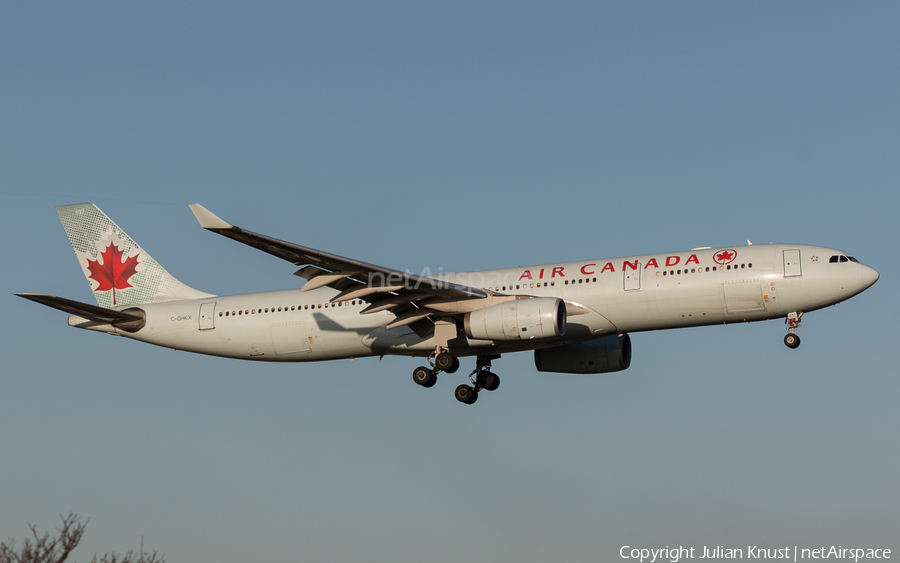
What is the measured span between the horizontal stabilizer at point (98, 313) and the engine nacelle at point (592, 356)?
1646 centimetres

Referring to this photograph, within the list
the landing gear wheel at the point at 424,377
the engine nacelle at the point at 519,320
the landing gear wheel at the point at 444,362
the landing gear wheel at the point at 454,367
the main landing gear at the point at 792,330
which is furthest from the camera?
the landing gear wheel at the point at 424,377

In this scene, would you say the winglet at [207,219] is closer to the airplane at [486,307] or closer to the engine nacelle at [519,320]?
the airplane at [486,307]

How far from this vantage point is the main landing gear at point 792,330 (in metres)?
33.8

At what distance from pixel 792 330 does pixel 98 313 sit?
2560 cm

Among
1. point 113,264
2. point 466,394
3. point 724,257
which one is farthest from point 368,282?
point 113,264

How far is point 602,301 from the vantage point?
112 feet

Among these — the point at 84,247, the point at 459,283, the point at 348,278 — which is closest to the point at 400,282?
the point at 348,278

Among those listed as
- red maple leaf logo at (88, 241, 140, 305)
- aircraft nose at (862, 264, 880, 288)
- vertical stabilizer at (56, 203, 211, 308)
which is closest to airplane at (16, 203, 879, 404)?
aircraft nose at (862, 264, 880, 288)

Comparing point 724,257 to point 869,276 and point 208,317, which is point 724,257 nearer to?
point 869,276

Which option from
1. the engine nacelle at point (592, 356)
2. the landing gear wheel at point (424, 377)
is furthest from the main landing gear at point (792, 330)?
the landing gear wheel at point (424, 377)

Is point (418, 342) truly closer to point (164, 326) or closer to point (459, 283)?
point (459, 283)

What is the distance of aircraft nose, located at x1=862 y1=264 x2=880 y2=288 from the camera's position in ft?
109

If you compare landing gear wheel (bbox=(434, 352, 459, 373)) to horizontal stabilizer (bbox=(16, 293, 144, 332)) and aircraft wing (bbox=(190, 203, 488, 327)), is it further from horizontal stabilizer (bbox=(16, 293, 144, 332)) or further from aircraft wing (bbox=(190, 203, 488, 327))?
horizontal stabilizer (bbox=(16, 293, 144, 332))

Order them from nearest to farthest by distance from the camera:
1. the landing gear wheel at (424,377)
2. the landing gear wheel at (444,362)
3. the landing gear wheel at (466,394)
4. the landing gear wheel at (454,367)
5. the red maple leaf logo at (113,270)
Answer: the landing gear wheel at (444,362) < the landing gear wheel at (454,367) < the landing gear wheel at (424,377) < the landing gear wheel at (466,394) < the red maple leaf logo at (113,270)
